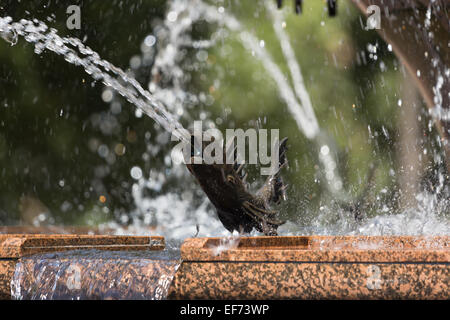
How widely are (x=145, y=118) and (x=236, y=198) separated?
10106 mm

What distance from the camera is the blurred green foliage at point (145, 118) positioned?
1331 cm

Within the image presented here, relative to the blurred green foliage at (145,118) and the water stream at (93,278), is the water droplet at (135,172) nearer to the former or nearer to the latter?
the blurred green foliage at (145,118)

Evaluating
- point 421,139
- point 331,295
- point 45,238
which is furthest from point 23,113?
point 331,295

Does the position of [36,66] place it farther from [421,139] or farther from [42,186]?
[421,139]

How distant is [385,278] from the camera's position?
8.68 feet

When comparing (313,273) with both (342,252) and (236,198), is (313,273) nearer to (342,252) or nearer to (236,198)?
(342,252)

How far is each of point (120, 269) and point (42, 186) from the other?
36.9 feet

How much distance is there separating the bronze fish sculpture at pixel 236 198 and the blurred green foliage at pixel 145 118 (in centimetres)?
867

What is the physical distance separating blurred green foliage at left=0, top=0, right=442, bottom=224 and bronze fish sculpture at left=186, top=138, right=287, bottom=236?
8.67 m

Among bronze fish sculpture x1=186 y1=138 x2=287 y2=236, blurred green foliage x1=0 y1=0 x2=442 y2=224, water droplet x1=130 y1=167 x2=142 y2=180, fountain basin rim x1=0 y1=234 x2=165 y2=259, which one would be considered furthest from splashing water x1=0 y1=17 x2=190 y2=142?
water droplet x1=130 y1=167 x2=142 y2=180

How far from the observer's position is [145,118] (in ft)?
45.9

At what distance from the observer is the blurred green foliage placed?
524 inches

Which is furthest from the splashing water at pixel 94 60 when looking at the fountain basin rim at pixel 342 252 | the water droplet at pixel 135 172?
the water droplet at pixel 135 172

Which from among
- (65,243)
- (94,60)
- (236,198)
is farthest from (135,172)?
(65,243)
